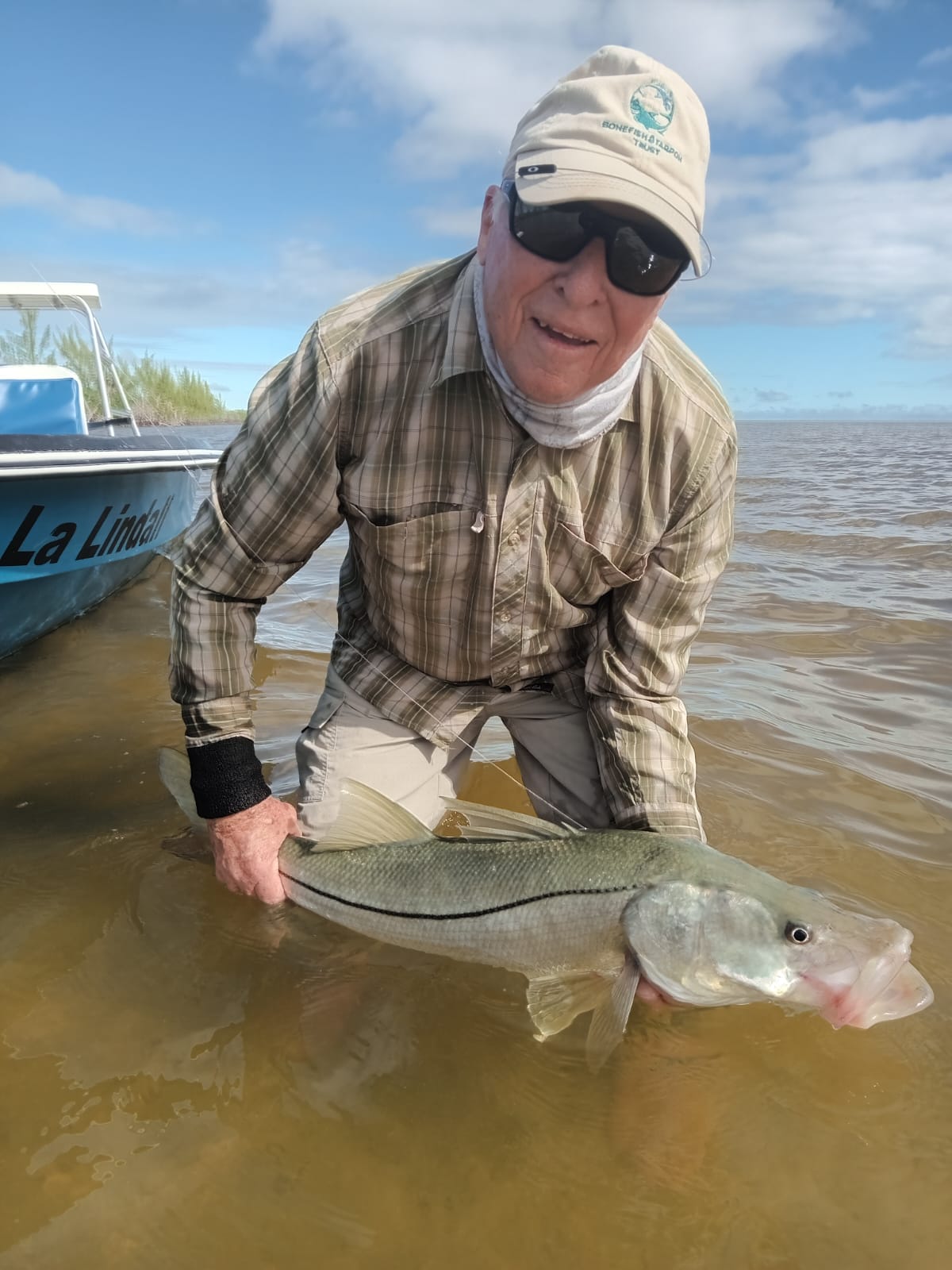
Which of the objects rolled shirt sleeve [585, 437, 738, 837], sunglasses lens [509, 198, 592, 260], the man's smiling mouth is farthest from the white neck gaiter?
rolled shirt sleeve [585, 437, 738, 837]

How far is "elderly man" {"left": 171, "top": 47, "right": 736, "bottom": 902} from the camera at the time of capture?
2176 millimetres

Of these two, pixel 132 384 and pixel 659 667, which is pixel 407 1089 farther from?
pixel 132 384

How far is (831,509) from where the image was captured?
13.8m

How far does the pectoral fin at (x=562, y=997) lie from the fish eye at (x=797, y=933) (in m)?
0.47

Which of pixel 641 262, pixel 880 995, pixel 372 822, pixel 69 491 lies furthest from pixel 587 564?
pixel 69 491

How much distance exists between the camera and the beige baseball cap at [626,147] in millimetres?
2096

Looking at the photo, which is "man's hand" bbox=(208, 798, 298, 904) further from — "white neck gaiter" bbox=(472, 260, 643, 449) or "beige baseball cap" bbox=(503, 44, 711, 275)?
"beige baseball cap" bbox=(503, 44, 711, 275)

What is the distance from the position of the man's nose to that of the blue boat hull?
3.62 metres

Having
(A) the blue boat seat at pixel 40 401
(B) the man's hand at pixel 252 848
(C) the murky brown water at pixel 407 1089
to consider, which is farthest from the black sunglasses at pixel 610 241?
(A) the blue boat seat at pixel 40 401

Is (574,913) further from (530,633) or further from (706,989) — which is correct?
(530,633)

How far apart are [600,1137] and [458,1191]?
15.3 inches

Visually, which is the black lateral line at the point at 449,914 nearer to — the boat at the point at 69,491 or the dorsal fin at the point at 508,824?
the dorsal fin at the point at 508,824

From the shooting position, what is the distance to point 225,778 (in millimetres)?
2664

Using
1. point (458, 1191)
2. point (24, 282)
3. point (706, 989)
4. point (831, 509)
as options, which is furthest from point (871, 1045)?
point (831, 509)
